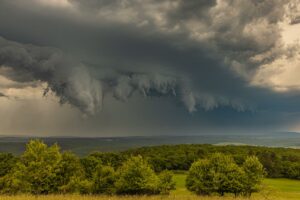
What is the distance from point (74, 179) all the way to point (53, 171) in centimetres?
1083

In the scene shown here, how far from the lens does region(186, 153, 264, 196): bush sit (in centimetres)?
5500

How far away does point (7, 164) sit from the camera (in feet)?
329

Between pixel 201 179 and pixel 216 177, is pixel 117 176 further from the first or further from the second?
pixel 216 177

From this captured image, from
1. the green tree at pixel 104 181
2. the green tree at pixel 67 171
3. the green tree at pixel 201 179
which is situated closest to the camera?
the green tree at pixel 67 171

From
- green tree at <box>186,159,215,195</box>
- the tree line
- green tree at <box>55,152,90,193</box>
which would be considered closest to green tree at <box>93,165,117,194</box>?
the tree line

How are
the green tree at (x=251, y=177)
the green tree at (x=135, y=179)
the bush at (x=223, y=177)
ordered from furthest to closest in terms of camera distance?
the green tree at (x=251, y=177) < the bush at (x=223, y=177) < the green tree at (x=135, y=179)

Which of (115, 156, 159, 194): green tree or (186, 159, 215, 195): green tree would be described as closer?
(115, 156, 159, 194): green tree

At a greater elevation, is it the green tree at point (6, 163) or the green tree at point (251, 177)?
the green tree at point (251, 177)

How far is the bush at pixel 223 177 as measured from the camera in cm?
5500

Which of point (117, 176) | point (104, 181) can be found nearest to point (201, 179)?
point (117, 176)

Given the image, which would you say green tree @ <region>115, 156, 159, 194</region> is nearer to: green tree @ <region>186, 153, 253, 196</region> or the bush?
green tree @ <region>186, 153, 253, 196</region>

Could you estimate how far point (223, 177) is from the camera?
55.4 meters

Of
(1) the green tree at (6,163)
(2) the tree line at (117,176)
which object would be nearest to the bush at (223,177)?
(2) the tree line at (117,176)

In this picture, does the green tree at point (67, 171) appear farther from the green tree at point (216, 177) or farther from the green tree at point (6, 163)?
the green tree at point (6, 163)
